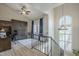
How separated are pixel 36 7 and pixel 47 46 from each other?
0.85 meters

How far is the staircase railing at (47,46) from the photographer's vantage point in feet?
6.13

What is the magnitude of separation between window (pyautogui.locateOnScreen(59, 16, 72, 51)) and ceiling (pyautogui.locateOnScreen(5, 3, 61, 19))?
0.36m

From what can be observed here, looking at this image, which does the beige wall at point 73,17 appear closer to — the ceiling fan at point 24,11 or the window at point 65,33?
the window at point 65,33

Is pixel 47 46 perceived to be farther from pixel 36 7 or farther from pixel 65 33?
pixel 36 7

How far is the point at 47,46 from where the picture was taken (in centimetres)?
192

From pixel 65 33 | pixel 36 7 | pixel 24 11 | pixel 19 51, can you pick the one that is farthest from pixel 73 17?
pixel 19 51

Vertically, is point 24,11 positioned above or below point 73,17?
above

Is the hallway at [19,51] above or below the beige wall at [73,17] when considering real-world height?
below

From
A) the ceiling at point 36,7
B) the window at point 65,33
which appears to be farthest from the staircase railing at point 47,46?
the ceiling at point 36,7

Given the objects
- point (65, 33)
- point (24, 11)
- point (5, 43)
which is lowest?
point (5, 43)

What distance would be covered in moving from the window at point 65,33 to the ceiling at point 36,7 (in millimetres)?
361

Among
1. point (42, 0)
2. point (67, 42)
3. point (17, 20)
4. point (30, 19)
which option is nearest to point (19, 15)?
point (17, 20)

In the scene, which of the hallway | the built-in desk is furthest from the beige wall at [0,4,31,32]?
the hallway

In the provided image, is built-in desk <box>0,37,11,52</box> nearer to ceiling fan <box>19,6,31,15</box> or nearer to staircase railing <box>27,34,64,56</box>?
staircase railing <box>27,34,64,56</box>
